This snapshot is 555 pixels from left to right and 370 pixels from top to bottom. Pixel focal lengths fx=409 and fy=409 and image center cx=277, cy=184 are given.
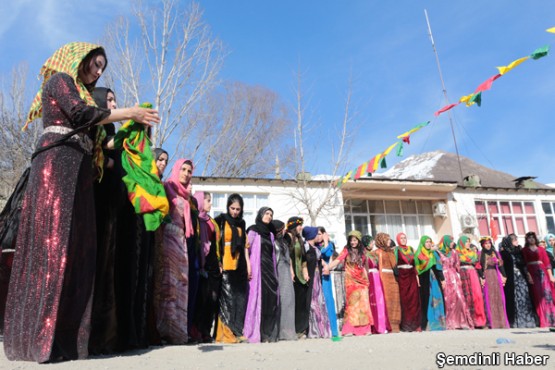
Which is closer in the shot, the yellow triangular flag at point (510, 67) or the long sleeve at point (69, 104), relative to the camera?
the long sleeve at point (69, 104)

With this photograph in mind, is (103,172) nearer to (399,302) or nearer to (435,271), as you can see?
(399,302)

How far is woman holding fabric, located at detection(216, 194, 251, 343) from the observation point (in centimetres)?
439

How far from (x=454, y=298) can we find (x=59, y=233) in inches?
270

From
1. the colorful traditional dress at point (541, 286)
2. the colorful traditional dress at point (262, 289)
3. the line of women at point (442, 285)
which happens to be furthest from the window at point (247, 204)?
the colorful traditional dress at point (262, 289)

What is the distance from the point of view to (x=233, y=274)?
457cm

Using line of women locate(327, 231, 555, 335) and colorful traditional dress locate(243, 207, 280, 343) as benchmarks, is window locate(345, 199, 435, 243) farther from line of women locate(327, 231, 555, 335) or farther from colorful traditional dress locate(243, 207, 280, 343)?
colorful traditional dress locate(243, 207, 280, 343)

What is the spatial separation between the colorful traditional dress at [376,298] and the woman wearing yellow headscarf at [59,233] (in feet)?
15.9

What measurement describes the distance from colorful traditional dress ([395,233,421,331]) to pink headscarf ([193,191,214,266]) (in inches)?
142

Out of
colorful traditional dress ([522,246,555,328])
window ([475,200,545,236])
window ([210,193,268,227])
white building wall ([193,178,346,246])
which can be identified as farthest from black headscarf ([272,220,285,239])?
window ([475,200,545,236])

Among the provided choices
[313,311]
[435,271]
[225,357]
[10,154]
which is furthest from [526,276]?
[10,154]

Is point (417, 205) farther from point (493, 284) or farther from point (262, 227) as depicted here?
point (262, 227)

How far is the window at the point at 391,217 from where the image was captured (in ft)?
54.7

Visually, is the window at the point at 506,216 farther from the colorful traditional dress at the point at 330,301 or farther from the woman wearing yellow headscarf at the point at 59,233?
the woman wearing yellow headscarf at the point at 59,233

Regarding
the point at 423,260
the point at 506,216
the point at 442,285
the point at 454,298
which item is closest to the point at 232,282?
the point at 423,260
